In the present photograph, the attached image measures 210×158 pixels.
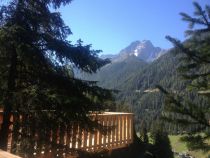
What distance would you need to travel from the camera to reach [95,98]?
769cm

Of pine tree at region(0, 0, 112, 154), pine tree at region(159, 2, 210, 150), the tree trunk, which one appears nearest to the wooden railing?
pine tree at region(0, 0, 112, 154)

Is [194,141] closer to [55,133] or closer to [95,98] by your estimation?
[95,98]

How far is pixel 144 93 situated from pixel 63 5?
16911 centimetres

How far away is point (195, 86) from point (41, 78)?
11.1 feet

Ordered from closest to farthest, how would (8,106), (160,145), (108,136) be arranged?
(8,106)
(108,136)
(160,145)

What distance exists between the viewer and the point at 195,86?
18.7 ft

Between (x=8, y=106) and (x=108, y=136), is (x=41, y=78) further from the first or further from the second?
(x=108, y=136)

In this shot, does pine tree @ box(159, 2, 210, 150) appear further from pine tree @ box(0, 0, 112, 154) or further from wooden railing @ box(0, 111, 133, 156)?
wooden railing @ box(0, 111, 133, 156)

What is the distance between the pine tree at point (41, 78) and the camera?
7012 mm

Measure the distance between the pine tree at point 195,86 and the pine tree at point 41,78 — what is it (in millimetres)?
2108

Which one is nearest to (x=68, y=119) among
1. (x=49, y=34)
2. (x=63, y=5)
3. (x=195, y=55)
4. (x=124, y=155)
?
(x=49, y=34)

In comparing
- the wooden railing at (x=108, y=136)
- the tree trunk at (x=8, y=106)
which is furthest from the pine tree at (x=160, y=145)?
the tree trunk at (x=8, y=106)

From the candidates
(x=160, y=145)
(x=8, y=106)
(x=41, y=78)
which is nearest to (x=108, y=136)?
(x=160, y=145)

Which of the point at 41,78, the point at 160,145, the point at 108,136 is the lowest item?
the point at 160,145
